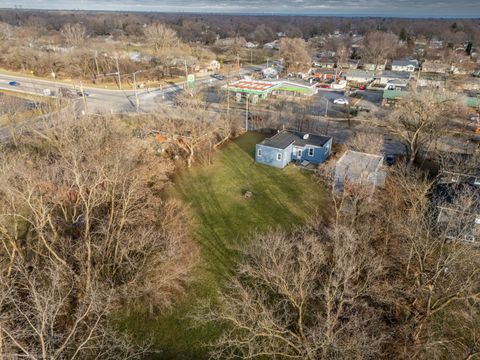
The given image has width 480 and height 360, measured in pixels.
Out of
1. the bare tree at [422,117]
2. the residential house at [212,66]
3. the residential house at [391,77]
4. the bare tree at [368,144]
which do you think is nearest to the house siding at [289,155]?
the bare tree at [368,144]

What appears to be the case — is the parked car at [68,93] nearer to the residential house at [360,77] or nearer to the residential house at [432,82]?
the residential house at [432,82]

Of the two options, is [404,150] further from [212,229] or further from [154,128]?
[154,128]

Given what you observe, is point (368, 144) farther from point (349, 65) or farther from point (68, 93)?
point (349, 65)

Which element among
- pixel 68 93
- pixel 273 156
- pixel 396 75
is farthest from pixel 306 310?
pixel 396 75

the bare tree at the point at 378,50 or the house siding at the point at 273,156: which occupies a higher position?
the bare tree at the point at 378,50

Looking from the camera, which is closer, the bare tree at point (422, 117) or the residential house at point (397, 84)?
the bare tree at point (422, 117)

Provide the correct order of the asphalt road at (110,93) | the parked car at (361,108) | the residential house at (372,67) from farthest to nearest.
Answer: the residential house at (372,67)
the parked car at (361,108)
the asphalt road at (110,93)
